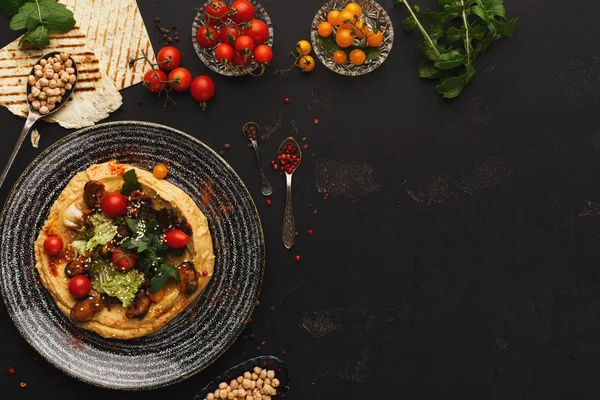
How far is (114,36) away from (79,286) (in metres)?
2.35

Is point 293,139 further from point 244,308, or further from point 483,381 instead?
point 483,381

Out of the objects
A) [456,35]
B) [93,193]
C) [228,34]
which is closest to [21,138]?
[93,193]

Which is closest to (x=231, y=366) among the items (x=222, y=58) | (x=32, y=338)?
(x=32, y=338)

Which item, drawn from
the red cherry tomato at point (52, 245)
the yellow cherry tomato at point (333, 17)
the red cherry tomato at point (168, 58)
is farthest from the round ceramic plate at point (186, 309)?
the yellow cherry tomato at point (333, 17)

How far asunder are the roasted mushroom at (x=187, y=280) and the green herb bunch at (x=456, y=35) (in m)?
2.87

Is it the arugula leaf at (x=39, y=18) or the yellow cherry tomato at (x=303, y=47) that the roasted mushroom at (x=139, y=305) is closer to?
the arugula leaf at (x=39, y=18)

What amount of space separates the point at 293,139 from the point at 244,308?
1.67 meters

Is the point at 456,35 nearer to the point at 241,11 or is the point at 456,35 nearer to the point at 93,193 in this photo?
the point at 241,11

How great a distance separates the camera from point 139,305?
17.3 feet

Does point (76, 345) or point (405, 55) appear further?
point (405, 55)

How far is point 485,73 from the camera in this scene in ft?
19.4

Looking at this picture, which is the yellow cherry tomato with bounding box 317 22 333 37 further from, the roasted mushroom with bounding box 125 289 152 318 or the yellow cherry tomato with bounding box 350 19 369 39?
the roasted mushroom with bounding box 125 289 152 318

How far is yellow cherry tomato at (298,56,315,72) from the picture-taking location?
221 inches

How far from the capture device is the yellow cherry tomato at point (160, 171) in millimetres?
5406
